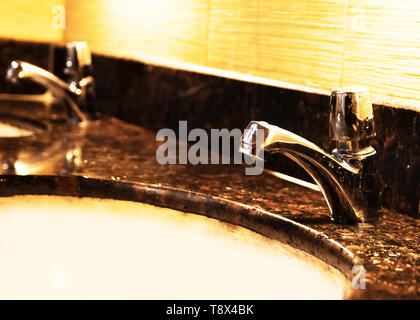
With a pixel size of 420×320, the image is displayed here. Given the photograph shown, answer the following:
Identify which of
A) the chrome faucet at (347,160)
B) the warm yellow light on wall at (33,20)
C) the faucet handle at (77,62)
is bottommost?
the chrome faucet at (347,160)

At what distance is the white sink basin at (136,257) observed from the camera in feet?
3.05

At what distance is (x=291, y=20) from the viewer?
1244mm

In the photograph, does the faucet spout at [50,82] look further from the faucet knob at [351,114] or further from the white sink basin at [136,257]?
the faucet knob at [351,114]

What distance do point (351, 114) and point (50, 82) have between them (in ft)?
3.32

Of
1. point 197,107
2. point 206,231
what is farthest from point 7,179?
point 197,107

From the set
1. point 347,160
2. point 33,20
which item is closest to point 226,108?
point 347,160

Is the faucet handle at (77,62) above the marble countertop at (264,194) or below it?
above

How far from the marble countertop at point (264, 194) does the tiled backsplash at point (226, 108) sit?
6 centimetres

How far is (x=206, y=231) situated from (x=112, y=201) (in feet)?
0.62

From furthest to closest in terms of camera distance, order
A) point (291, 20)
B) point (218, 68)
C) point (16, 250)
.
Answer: point (218, 68)
point (291, 20)
point (16, 250)

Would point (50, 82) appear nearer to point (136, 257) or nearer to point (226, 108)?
point (226, 108)

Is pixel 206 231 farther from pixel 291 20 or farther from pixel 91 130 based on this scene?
pixel 91 130

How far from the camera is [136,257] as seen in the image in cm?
109

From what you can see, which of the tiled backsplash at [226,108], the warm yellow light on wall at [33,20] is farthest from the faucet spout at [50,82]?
the warm yellow light on wall at [33,20]
